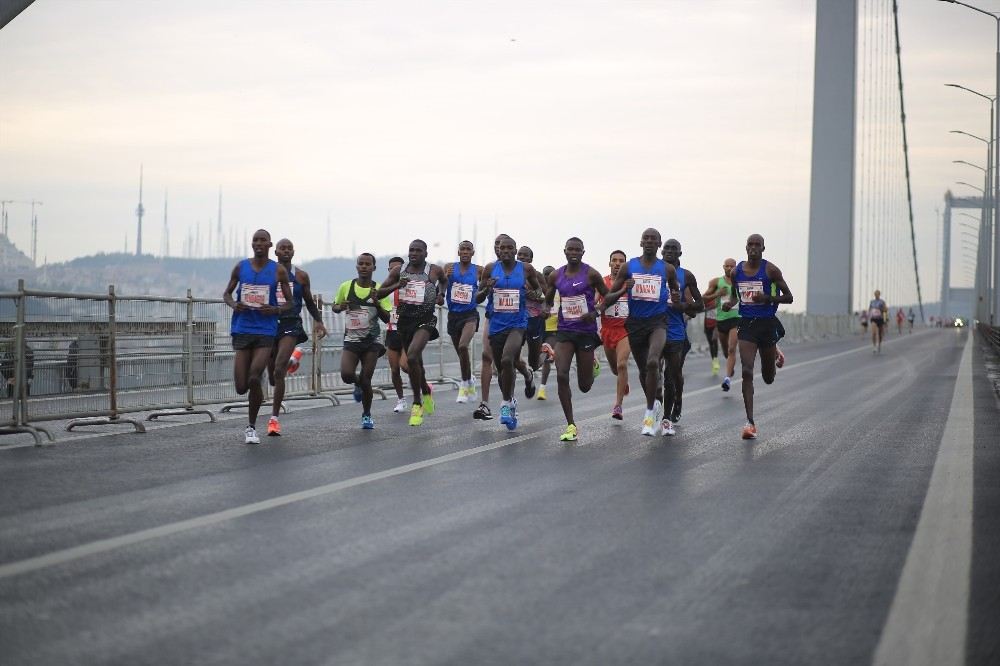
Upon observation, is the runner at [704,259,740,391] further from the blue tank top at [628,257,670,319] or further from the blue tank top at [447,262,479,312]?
the blue tank top at [628,257,670,319]

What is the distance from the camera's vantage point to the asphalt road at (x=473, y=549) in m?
5.41

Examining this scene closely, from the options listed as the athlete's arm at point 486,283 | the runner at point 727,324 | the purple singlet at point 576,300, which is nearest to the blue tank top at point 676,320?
the purple singlet at point 576,300

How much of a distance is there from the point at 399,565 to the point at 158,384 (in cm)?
1091

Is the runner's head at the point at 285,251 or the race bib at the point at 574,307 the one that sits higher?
the runner's head at the point at 285,251

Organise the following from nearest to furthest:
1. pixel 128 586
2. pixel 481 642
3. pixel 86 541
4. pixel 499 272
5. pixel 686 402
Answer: pixel 481 642, pixel 128 586, pixel 86 541, pixel 499 272, pixel 686 402

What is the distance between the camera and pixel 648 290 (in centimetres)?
1466

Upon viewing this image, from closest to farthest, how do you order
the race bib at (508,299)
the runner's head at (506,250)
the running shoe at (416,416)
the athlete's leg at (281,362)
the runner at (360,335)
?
the athlete's leg at (281,362)
the runner's head at (506,250)
the race bib at (508,299)
the running shoe at (416,416)
the runner at (360,335)

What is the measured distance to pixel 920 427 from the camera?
16078 mm

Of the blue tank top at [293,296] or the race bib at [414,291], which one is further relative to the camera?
the race bib at [414,291]

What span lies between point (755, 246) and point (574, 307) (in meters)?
1.89

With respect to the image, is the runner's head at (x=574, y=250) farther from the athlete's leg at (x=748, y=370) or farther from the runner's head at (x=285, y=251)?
the runner's head at (x=285, y=251)

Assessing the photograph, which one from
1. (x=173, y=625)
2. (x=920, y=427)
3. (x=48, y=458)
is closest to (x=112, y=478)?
(x=48, y=458)

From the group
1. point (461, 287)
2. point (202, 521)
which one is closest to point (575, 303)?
point (461, 287)

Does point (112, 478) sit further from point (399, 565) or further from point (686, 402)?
point (686, 402)
